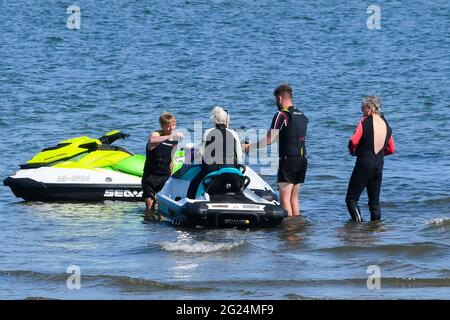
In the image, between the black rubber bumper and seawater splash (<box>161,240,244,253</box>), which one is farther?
the black rubber bumper

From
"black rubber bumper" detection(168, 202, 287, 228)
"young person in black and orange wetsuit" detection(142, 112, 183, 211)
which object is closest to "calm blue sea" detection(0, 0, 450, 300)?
"black rubber bumper" detection(168, 202, 287, 228)

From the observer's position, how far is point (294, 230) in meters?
13.2

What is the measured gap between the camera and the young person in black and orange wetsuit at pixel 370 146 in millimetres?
12734

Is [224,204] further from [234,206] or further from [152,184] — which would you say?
[152,184]

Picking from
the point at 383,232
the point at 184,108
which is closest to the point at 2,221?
the point at 383,232

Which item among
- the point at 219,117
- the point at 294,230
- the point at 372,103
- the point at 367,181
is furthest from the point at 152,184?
the point at 372,103

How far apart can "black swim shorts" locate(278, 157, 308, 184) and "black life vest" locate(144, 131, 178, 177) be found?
1579mm

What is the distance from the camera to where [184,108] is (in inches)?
1005

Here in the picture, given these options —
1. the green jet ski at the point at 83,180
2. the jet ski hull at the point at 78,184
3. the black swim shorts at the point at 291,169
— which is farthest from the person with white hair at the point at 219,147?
the jet ski hull at the point at 78,184

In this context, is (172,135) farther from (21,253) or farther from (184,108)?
(184,108)

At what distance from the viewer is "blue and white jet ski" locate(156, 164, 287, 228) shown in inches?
499

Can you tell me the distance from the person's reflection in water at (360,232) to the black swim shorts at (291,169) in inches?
33.5

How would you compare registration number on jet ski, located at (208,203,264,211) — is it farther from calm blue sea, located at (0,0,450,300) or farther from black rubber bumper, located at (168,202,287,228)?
calm blue sea, located at (0,0,450,300)

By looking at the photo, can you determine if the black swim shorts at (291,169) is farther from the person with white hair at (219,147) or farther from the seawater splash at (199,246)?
the seawater splash at (199,246)
